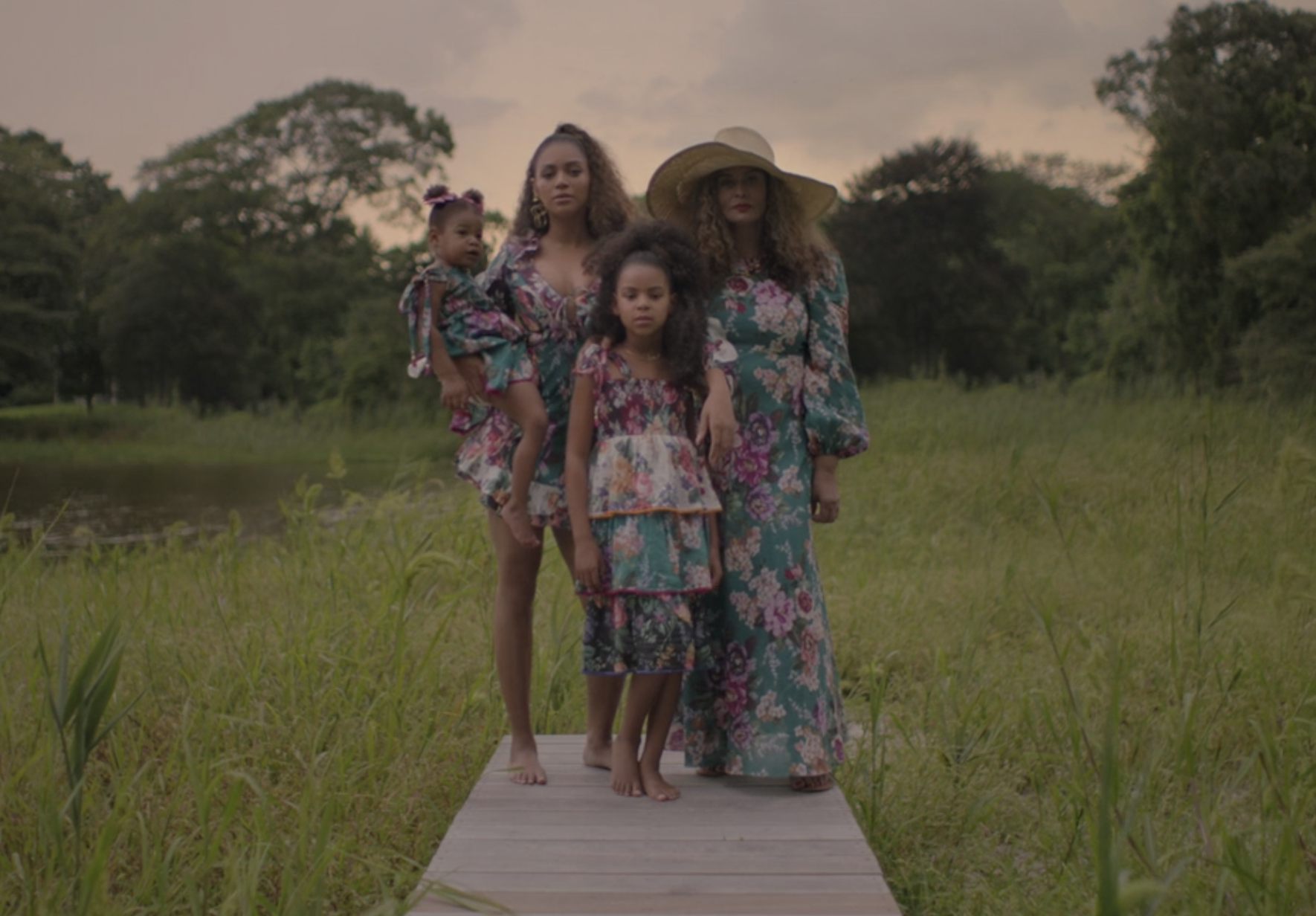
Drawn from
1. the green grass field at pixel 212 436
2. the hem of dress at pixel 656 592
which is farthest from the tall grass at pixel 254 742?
the green grass field at pixel 212 436

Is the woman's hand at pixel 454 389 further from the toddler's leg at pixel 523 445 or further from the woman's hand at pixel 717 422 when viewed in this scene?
the woman's hand at pixel 717 422

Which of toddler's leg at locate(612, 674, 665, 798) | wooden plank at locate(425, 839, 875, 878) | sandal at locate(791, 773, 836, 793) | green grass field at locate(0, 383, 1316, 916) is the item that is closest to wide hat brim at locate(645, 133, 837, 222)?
green grass field at locate(0, 383, 1316, 916)

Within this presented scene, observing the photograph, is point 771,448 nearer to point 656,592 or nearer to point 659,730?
point 656,592

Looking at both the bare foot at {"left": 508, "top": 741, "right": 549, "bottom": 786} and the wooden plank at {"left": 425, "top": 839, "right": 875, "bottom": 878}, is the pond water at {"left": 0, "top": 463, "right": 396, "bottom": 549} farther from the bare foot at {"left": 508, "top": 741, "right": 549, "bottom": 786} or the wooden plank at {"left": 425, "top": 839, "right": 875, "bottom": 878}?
the wooden plank at {"left": 425, "top": 839, "right": 875, "bottom": 878}

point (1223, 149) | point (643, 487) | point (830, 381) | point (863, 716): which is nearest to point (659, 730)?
point (643, 487)

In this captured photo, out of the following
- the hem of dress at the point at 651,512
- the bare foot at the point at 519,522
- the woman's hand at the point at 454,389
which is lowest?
the bare foot at the point at 519,522

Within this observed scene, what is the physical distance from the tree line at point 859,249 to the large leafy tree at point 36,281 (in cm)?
7

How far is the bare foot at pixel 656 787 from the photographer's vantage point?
3223 millimetres

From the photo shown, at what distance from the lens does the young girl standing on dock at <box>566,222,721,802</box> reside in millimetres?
3164

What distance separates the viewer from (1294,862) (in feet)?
7.70

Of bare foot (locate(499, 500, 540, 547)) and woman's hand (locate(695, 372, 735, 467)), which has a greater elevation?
woman's hand (locate(695, 372, 735, 467))

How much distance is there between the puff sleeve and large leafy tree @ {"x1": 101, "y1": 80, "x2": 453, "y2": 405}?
2697 cm

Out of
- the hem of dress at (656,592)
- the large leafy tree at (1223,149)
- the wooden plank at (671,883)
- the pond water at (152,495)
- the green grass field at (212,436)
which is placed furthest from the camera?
the green grass field at (212,436)

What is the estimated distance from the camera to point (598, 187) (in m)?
3.60
